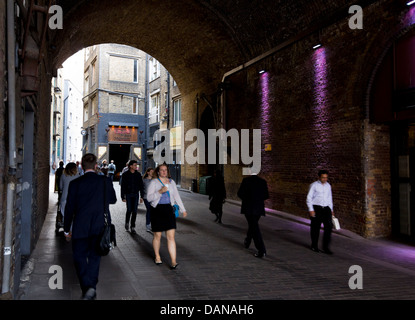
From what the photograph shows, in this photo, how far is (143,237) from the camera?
8070mm

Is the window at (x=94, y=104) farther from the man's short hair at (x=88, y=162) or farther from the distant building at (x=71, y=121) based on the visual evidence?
the man's short hair at (x=88, y=162)

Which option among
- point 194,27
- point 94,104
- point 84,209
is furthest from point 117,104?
point 84,209

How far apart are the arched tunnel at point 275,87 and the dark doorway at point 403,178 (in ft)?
0.11

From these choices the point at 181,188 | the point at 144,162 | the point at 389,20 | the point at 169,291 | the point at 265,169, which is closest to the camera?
the point at 169,291

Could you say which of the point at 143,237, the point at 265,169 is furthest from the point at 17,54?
the point at 265,169

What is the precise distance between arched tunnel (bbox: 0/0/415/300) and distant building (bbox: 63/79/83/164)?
90.9 ft

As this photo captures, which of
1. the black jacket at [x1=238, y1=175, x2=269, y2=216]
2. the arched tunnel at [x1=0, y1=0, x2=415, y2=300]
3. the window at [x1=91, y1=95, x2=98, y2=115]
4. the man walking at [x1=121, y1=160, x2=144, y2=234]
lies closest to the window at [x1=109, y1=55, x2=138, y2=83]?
the window at [x1=91, y1=95, x2=98, y2=115]

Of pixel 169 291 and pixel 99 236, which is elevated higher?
pixel 99 236

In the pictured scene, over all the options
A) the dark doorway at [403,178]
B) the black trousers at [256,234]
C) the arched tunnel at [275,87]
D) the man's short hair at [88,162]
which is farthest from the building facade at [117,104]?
the man's short hair at [88,162]

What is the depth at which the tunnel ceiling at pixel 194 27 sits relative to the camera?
35.9 feet

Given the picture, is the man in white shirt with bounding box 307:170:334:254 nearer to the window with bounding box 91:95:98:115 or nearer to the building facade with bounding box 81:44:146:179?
the building facade with bounding box 81:44:146:179

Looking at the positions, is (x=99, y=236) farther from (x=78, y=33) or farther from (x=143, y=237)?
(x=78, y=33)

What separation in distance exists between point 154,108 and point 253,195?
23.9 m

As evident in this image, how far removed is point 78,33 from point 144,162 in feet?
66.4
